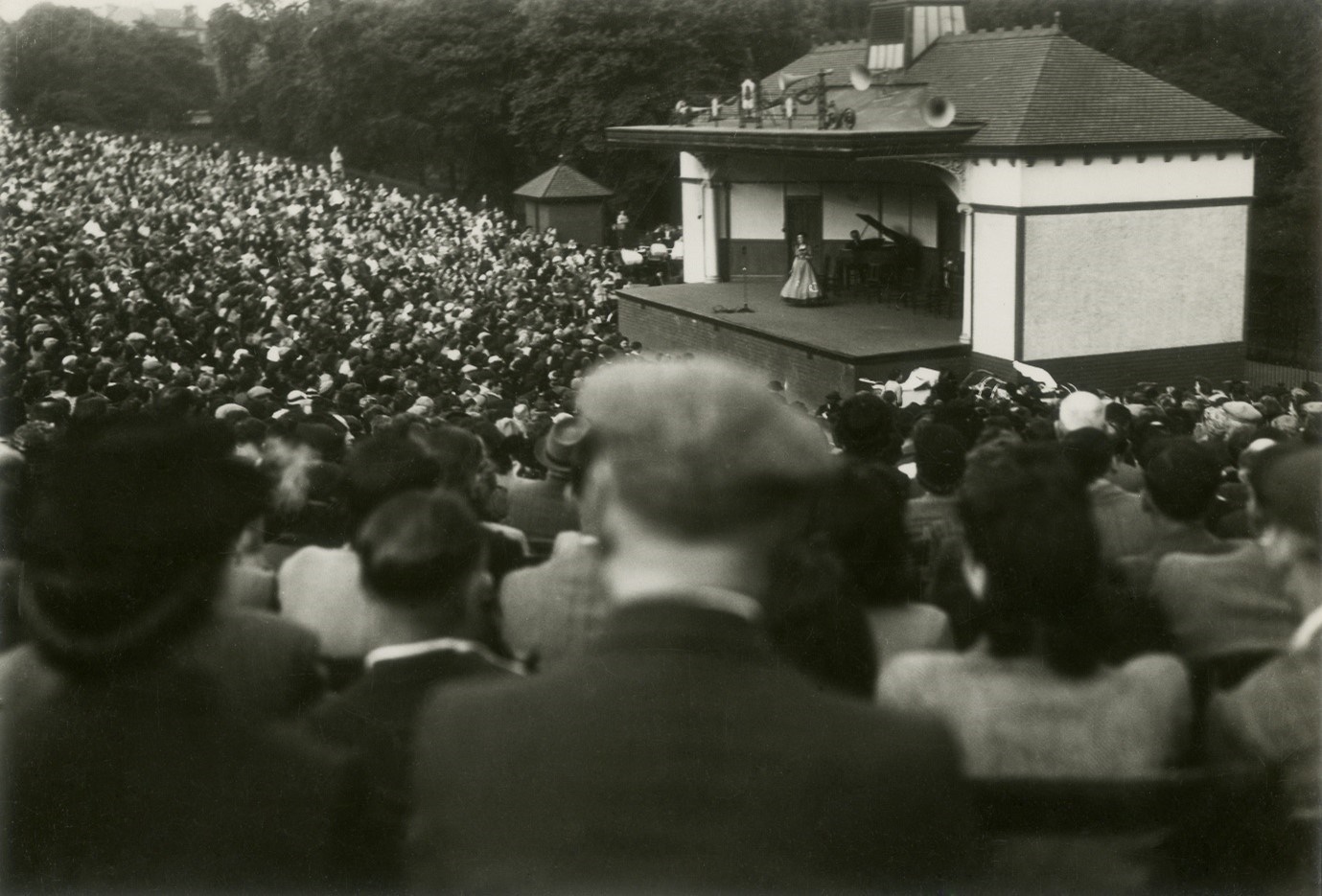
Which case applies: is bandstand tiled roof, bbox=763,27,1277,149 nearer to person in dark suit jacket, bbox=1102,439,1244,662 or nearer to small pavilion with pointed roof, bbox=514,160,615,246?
small pavilion with pointed roof, bbox=514,160,615,246

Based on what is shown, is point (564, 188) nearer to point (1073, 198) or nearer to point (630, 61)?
point (630, 61)

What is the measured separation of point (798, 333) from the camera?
64.2ft

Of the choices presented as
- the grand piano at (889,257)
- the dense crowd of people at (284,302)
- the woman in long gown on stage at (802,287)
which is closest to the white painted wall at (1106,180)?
the grand piano at (889,257)

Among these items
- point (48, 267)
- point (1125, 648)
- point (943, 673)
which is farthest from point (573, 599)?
point (48, 267)

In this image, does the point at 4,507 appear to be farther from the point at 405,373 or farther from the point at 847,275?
the point at 847,275

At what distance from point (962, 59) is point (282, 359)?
14631 mm

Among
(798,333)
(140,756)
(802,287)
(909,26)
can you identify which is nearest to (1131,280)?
(798,333)

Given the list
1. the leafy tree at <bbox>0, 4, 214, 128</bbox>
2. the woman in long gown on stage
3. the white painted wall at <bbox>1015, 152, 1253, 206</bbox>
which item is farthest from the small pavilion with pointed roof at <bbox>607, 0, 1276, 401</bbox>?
the leafy tree at <bbox>0, 4, 214, 128</bbox>

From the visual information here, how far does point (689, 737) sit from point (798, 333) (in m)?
18.2

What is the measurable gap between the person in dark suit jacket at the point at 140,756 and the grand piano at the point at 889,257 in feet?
70.7

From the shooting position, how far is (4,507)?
3.57m

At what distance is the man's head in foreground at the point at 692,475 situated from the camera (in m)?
1.59

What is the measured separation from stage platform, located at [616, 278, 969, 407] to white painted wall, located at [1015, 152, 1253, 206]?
2.43 metres

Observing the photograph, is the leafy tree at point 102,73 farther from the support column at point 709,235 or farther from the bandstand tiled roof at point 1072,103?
the bandstand tiled roof at point 1072,103
